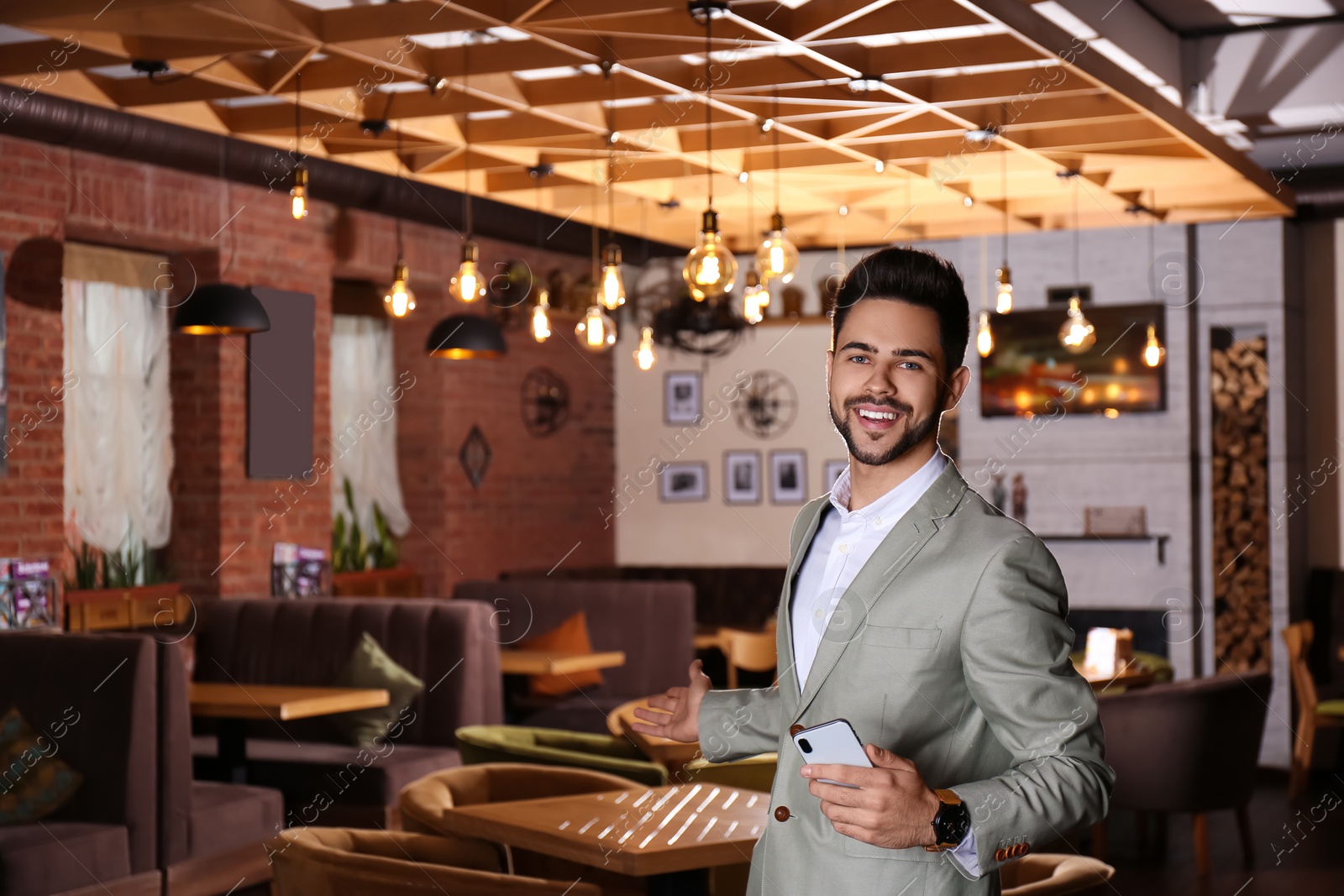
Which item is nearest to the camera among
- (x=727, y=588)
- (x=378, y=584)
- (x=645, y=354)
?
(x=645, y=354)

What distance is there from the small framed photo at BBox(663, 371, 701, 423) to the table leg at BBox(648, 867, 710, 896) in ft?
23.8

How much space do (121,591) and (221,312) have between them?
5.60 feet

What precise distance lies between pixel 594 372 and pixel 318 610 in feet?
13.6

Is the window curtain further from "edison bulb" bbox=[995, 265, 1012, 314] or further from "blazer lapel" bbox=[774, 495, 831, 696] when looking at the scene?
"blazer lapel" bbox=[774, 495, 831, 696]

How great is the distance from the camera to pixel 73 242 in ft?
23.4

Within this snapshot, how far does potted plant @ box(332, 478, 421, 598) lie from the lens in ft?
28.7

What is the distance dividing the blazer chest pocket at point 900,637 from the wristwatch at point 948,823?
0.59ft

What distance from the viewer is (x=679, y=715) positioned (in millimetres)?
2123

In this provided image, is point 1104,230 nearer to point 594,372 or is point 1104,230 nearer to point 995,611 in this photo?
point 594,372

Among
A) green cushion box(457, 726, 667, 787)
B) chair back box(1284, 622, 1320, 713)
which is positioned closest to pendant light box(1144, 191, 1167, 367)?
chair back box(1284, 622, 1320, 713)

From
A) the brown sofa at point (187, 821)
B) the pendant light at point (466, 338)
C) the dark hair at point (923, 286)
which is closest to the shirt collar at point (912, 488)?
the dark hair at point (923, 286)

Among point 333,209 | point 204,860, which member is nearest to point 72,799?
point 204,860

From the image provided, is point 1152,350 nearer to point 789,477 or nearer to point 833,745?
point 789,477

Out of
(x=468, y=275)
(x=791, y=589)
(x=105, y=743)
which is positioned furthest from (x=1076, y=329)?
(x=791, y=589)
